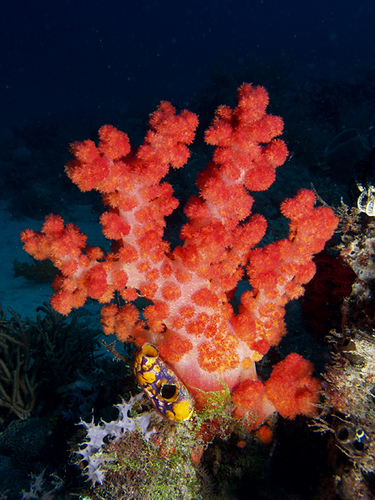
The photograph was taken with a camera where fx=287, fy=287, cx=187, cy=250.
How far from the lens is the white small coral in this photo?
1.95 meters

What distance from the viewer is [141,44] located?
7519 centimetres

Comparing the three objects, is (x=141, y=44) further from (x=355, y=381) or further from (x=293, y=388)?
(x=355, y=381)

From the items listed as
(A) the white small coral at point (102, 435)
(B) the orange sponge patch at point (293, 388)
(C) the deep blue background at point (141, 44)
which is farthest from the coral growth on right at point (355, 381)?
(C) the deep blue background at point (141, 44)

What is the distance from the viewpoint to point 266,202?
7.22 meters

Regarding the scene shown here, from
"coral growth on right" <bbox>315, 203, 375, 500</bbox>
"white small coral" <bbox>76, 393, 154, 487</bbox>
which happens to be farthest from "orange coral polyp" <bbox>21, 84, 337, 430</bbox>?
"white small coral" <bbox>76, 393, 154, 487</bbox>

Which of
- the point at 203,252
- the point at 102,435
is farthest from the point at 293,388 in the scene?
the point at 102,435

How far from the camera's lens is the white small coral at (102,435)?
6.40 ft

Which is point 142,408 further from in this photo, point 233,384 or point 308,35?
point 308,35

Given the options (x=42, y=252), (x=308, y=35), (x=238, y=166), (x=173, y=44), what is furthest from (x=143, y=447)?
(x=173, y=44)

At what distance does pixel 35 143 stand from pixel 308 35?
6616 cm

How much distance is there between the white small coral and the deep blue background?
1456 inches

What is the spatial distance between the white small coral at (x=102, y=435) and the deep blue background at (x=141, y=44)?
37.0 metres

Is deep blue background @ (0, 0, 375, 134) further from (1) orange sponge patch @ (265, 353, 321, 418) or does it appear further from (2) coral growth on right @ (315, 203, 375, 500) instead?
(1) orange sponge patch @ (265, 353, 321, 418)

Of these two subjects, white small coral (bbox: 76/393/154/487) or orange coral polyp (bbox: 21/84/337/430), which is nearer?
white small coral (bbox: 76/393/154/487)
